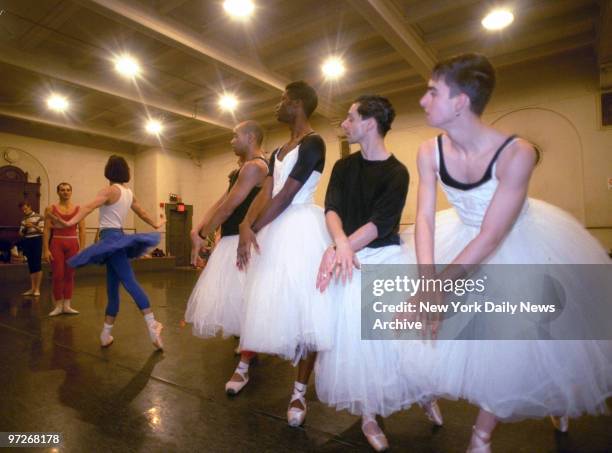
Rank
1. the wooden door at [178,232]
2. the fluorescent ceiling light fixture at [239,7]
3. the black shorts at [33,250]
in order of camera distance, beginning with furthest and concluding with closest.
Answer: the wooden door at [178,232] < the black shorts at [33,250] < the fluorescent ceiling light fixture at [239,7]

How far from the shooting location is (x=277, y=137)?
10.4 m

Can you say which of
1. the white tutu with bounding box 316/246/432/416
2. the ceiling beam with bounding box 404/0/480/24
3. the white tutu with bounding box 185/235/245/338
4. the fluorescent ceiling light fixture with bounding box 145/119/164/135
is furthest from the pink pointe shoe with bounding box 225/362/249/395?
the fluorescent ceiling light fixture with bounding box 145/119/164/135

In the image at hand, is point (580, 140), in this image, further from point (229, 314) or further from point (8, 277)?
point (8, 277)

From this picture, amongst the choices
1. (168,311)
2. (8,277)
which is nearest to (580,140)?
(168,311)

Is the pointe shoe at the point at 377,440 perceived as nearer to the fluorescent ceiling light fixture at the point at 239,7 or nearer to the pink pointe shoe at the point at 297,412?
the pink pointe shoe at the point at 297,412

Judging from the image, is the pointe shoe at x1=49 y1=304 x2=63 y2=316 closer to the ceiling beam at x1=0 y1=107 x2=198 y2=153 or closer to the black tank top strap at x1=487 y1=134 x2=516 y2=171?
the black tank top strap at x1=487 y1=134 x2=516 y2=171

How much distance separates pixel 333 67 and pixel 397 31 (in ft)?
5.02

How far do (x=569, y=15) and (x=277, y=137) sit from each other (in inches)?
274

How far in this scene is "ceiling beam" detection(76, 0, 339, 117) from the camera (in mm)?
4551

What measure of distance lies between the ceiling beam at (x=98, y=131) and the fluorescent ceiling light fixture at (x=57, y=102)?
31.9 inches

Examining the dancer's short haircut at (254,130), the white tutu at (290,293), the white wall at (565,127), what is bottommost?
the white tutu at (290,293)

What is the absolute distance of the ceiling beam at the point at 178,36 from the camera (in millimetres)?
4551

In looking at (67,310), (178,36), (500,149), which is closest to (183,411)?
(500,149)

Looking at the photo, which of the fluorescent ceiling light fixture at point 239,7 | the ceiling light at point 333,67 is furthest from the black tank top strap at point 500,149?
the ceiling light at point 333,67
